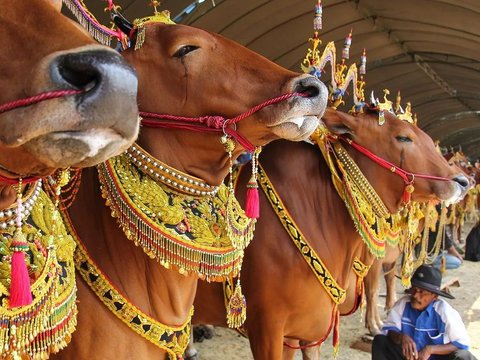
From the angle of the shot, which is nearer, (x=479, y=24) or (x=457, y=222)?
(x=479, y=24)

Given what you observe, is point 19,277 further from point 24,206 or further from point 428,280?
point 428,280

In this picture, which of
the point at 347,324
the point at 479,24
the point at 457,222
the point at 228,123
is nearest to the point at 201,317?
the point at 228,123

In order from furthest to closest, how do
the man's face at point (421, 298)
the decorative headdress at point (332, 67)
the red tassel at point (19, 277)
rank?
1. the man's face at point (421, 298)
2. the decorative headdress at point (332, 67)
3. the red tassel at point (19, 277)

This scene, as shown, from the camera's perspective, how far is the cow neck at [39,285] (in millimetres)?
1366

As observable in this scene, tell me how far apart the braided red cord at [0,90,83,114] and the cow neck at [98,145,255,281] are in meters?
0.78

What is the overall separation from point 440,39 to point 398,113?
6.69 meters

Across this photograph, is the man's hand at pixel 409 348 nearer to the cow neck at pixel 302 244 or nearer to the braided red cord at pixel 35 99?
the cow neck at pixel 302 244

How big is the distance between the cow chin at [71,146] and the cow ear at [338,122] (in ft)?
7.73

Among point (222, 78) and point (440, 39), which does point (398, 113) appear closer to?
point (222, 78)

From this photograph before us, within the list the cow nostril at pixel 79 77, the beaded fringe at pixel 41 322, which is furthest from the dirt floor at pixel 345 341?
the cow nostril at pixel 79 77

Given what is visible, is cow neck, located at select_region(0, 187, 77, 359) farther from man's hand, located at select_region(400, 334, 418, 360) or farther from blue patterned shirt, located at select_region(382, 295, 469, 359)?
blue patterned shirt, located at select_region(382, 295, 469, 359)

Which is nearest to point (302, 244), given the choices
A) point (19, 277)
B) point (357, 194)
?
point (357, 194)

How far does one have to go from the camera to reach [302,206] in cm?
321

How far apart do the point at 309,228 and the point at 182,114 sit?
4.78 feet
